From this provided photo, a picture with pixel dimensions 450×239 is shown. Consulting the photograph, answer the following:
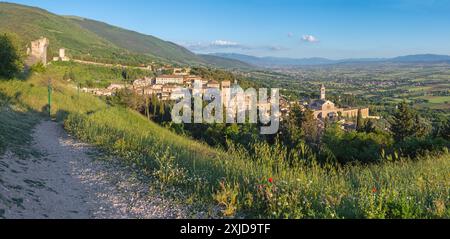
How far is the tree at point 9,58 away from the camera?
69.6 feet

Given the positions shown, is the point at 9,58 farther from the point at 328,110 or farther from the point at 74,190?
the point at 328,110

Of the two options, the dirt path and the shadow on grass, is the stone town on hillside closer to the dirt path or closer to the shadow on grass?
the shadow on grass

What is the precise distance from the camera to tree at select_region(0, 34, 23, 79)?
21203 millimetres

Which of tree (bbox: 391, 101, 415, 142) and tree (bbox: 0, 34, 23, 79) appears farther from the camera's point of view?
tree (bbox: 391, 101, 415, 142)

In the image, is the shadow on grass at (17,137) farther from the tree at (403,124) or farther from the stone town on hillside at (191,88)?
the stone town on hillside at (191,88)

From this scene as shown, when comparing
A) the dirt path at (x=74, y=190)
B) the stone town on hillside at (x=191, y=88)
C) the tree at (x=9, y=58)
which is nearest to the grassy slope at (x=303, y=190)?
the dirt path at (x=74, y=190)

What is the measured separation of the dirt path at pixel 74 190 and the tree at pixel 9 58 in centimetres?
1543

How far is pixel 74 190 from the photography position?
20.1 feet

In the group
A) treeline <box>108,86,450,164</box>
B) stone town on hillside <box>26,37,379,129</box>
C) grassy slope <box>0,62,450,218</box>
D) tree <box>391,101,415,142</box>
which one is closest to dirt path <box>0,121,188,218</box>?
grassy slope <box>0,62,450,218</box>

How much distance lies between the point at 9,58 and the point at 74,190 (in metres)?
19.1

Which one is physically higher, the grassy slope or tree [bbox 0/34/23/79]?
tree [bbox 0/34/23/79]

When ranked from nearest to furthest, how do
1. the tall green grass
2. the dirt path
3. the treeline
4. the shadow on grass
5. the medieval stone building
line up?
the tall green grass
the dirt path
the shadow on grass
the treeline
the medieval stone building

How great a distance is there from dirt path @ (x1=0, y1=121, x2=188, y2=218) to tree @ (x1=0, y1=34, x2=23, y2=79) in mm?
15434
